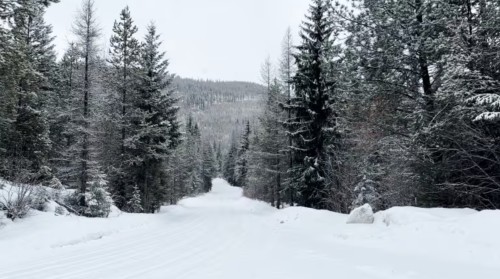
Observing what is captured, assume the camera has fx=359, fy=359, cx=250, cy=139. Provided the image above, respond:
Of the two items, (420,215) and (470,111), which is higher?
(470,111)

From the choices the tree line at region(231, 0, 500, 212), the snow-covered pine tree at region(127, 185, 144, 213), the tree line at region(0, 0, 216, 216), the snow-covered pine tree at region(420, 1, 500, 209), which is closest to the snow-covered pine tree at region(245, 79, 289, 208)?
the tree line at region(0, 0, 216, 216)

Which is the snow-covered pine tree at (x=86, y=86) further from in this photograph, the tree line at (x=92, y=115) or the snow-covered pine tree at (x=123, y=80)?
the snow-covered pine tree at (x=123, y=80)

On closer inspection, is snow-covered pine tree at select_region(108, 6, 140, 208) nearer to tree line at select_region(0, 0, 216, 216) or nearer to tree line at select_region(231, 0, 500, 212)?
tree line at select_region(0, 0, 216, 216)

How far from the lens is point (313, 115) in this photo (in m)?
22.3

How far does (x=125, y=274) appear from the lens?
693 cm

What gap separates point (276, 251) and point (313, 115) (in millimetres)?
13654

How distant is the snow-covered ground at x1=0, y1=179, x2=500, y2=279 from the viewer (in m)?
6.86

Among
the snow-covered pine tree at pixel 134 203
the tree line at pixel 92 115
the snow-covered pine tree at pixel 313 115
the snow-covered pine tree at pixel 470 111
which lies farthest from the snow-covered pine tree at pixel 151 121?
the snow-covered pine tree at pixel 470 111

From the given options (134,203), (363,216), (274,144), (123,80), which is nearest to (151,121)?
(123,80)

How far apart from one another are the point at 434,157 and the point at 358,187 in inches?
292

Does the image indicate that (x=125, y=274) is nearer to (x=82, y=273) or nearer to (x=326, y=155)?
(x=82, y=273)

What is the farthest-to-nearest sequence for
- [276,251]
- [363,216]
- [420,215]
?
[363,216], [276,251], [420,215]

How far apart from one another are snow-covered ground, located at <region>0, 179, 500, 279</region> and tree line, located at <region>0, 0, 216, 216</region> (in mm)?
4630

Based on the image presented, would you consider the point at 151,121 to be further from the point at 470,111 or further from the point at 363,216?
the point at 470,111
